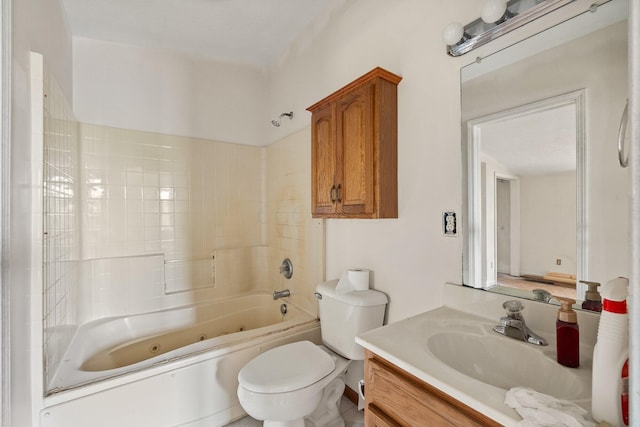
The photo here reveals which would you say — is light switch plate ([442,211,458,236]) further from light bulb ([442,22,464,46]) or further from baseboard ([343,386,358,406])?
baseboard ([343,386,358,406])

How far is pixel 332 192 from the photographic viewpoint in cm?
162

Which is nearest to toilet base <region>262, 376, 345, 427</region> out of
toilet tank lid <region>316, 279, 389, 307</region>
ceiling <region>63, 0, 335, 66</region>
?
toilet tank lid <region>316, 279, 389, 307</region>

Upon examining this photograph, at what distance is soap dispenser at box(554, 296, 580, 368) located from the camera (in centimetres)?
75

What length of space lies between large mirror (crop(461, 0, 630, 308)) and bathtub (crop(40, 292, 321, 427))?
4.42 feet

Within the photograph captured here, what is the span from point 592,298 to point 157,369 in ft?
6.18

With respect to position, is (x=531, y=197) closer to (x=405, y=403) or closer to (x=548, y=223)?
(x=548, y=223)

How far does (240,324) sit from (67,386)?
1304mm

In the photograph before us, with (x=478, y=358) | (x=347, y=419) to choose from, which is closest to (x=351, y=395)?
(x=347, y=419)

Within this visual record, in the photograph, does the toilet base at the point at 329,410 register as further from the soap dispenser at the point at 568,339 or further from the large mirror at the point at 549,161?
the soap dispenser at the point at 568,339

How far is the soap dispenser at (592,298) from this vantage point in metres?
0.84

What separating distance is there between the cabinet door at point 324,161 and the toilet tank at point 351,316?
19.7 inches

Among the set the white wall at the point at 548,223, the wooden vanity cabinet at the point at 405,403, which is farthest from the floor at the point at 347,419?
Result: the white wall at the point at 548,223

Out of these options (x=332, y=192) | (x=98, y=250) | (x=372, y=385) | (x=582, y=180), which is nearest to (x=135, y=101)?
(x=98, y=250)

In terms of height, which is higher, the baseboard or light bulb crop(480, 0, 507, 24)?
light bulb crop(480, 0, 507, 24)
